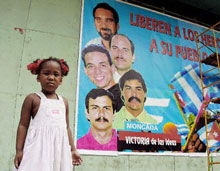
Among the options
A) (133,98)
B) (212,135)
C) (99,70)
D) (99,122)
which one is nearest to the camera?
(99,122)

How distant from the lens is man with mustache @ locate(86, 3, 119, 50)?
179 inches

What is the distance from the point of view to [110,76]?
4.36m

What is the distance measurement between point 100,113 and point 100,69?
0.80 metres

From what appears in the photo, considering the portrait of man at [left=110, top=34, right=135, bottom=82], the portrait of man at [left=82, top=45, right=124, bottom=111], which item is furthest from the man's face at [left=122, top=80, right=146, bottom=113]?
the portrait of man at [left=110, top=34, right=135, bottom=82]

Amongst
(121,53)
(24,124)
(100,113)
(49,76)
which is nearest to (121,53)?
(121,53)

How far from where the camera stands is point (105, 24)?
4656mm

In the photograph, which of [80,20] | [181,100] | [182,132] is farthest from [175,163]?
[80,20]

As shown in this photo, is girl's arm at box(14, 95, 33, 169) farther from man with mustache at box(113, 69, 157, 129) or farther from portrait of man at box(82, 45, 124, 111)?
man with mustache at box(113, 69, 157, 129)

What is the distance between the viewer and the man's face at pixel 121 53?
452 centimetres

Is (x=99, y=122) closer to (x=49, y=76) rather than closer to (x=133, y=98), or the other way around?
(x=133, y=98)

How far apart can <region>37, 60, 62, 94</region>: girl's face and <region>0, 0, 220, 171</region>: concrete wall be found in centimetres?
183

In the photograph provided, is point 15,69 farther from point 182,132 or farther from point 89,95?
point 182,132

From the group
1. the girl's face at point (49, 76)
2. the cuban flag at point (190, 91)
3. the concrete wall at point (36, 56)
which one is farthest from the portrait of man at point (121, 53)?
the girl's face at point (49, 76)

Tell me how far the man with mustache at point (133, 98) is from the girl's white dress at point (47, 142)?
2357 millimetres
